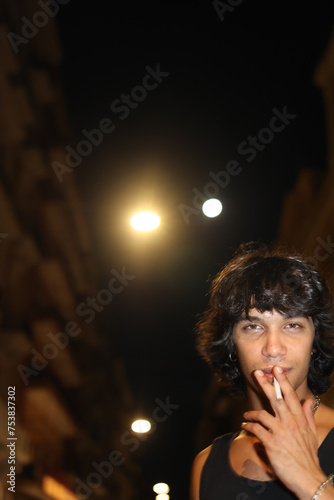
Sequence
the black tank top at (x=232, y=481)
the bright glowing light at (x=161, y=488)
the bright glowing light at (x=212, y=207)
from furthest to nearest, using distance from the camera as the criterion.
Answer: the bright glowing light at (x=161, y=488), the bright glowing light at (x=212, y=207), the black tank top at (x=232, y=481)

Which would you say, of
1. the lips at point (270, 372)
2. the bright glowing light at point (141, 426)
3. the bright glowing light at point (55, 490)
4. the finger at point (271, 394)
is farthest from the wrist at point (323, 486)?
the bright glowing light at point (141, 426)

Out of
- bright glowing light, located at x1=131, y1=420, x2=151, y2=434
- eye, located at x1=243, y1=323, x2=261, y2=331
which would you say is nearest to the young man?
eye, located at x1=243, y1=323, x2=261, y2=331

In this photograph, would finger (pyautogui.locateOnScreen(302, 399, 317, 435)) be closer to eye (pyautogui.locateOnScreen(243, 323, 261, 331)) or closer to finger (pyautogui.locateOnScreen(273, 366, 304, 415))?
finger (pyautogui.locateOnScreen(273, 366, 304, 415))

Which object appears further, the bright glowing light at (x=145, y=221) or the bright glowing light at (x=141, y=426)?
the bright glowing light at (x=141, y=426)

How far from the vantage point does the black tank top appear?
2006 mm

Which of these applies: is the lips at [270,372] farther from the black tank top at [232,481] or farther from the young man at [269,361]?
the black tank top at [232,481]

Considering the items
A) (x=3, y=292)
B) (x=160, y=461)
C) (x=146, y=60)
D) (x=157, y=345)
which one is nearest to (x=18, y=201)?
(x=3, y=292)

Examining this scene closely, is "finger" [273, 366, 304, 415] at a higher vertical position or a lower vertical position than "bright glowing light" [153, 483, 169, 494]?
lower

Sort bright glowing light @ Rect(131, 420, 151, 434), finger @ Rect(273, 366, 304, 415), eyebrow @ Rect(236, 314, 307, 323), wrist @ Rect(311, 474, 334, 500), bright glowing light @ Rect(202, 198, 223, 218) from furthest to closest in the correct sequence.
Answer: bright glowing light @ Rect(131, 420, 151, 434) < bright glowing light @ Rect(202, 198, 223, 218) < eyebrow @ Rect(236, 314, 307, 323) < finger @ Rect(273, 366, 304, 415) < wrist @ Rect(311, 474, 334, 500)

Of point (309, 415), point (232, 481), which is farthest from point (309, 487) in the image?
point (232, 481)

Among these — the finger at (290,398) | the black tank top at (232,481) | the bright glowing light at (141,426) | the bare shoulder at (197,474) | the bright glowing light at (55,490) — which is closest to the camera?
the finger at (290,398)

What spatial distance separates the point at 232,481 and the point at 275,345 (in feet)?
1.90

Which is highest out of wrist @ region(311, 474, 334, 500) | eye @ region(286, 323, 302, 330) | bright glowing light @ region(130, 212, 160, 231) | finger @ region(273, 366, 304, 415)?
bright glowing light @ region(130, 212, 160, 231)

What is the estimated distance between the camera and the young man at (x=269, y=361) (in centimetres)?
180
